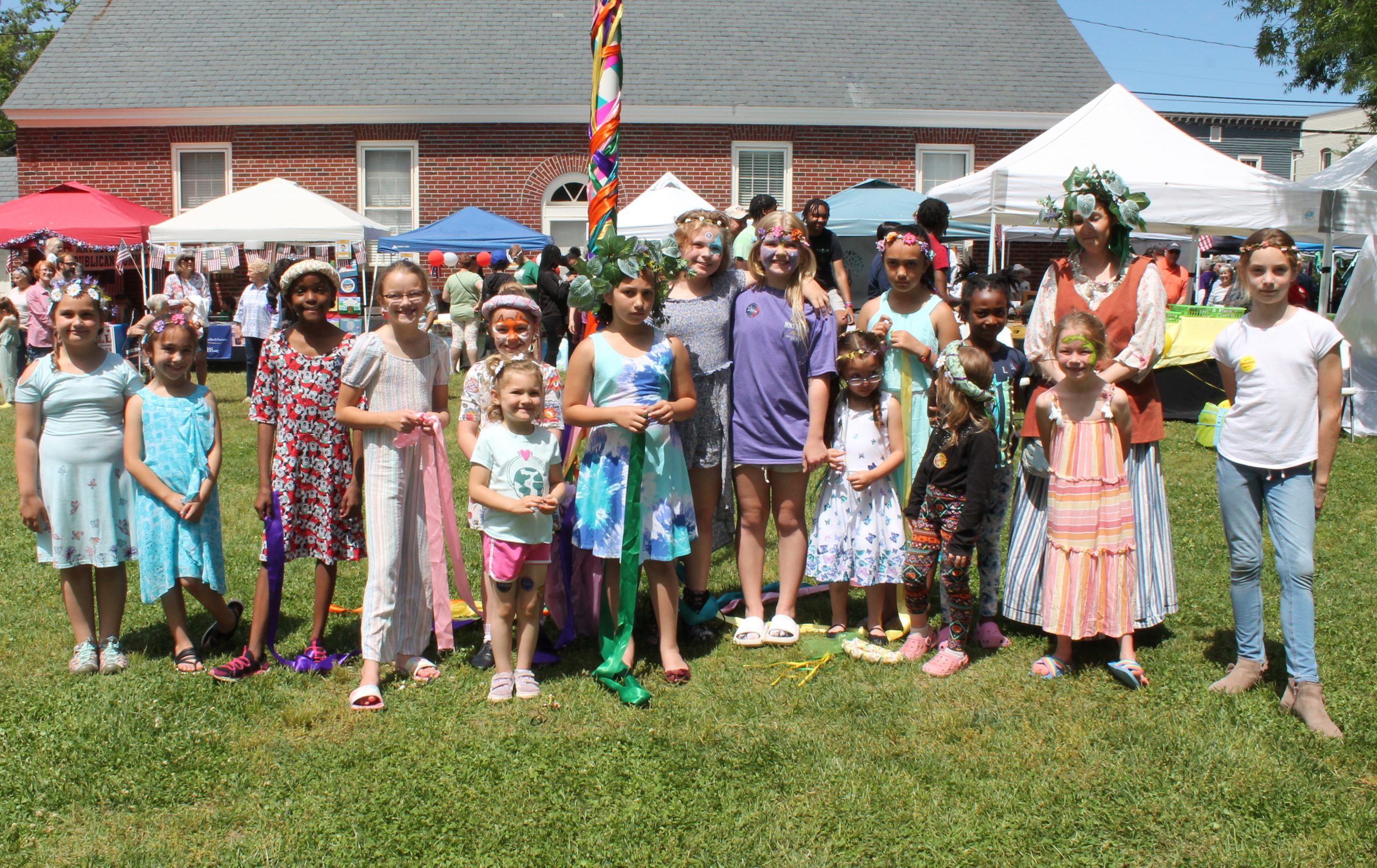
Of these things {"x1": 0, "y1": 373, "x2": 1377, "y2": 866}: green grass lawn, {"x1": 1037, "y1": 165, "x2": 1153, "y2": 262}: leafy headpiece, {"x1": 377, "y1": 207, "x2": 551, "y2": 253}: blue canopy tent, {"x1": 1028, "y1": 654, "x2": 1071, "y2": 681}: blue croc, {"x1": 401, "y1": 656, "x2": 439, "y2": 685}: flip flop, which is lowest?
{"x1": 0, "y1": 373, "x2": 1377, "y2": 866}: green grass lawn

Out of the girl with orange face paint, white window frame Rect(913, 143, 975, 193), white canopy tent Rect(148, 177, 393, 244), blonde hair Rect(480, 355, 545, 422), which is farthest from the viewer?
white window frame Rect(913, 143, 975, 193)

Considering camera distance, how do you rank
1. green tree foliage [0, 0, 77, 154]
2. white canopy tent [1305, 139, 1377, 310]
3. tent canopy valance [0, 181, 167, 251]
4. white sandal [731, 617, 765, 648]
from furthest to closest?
green tree foliage [0, 0, 77, 154], tent canopy valance [0, 181, 167, 251], white canopy tent [1305, 139, 1377, 310], white sandal [731, 617, 765, 648]

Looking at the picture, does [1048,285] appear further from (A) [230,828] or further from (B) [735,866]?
(A) [230,828]

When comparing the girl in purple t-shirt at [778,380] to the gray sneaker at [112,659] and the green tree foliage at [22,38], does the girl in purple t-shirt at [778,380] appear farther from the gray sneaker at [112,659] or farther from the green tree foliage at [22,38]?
the green tree foliage at [22,38]

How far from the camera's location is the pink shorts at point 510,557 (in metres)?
4.42

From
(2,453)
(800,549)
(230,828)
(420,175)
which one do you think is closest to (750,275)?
(800,549)

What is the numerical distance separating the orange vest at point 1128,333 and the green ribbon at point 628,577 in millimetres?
1742

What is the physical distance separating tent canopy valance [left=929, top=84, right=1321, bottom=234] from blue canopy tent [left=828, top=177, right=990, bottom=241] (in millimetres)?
4099

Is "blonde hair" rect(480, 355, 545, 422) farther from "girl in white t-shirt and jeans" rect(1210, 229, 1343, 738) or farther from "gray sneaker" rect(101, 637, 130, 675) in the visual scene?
"girl in white t-shirt and jeans" rect(1210, 229, 1343, 738)

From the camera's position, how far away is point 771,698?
4500 millimetres

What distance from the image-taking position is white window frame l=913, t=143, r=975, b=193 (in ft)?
69.6

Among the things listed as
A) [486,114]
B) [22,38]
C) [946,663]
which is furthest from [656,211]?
[22,38]

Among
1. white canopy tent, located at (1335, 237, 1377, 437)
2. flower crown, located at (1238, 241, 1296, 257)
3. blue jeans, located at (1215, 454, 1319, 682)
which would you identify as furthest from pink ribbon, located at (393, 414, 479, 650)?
white canopy tent, located at (1335, 237, 1377, 437)

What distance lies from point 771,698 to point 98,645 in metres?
3.00
